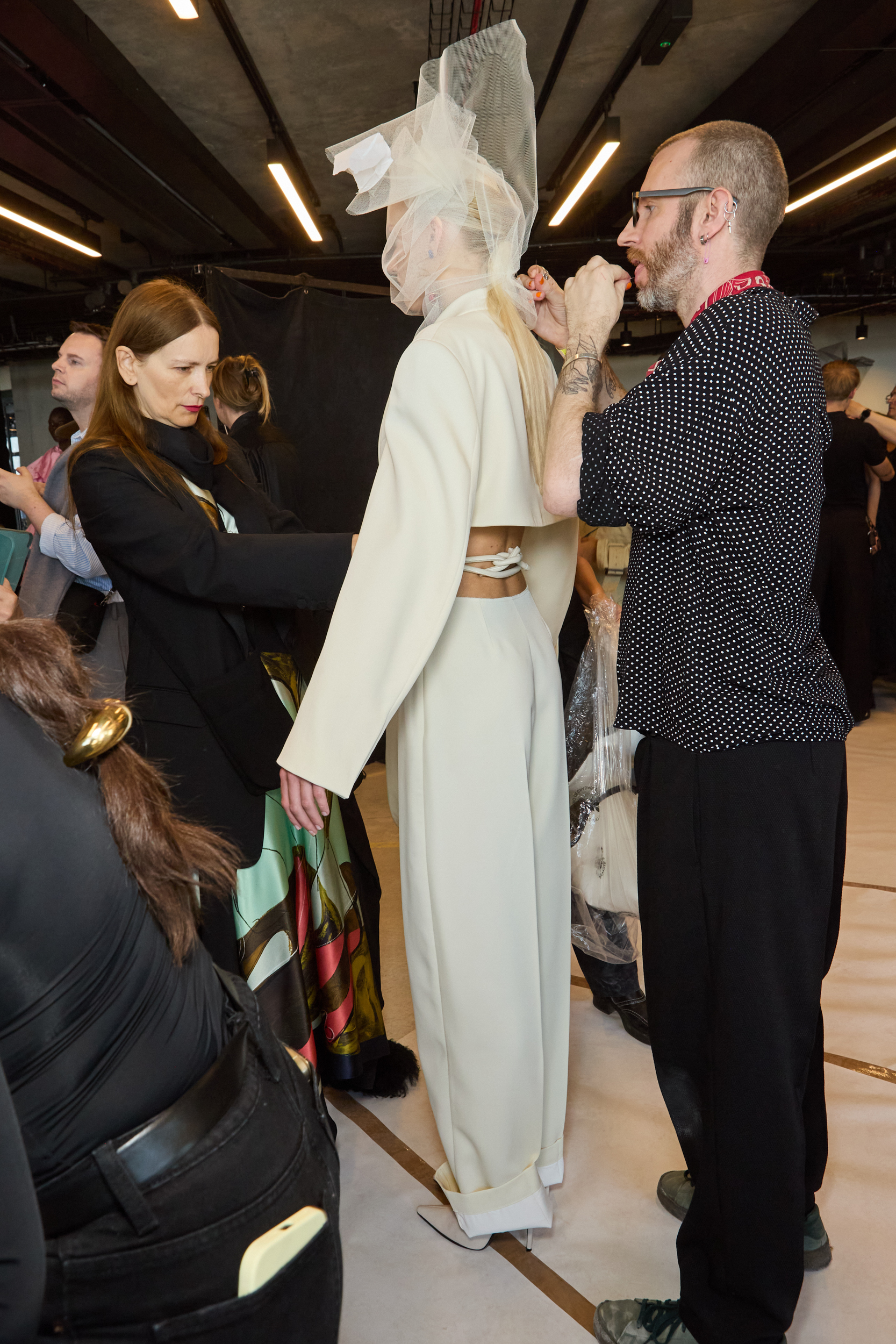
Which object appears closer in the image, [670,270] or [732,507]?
[732,507]

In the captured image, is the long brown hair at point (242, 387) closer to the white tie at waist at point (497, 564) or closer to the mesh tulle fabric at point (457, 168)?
the mesh tulle fabric at point (457, 168)

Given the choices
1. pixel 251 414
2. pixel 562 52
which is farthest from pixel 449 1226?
pixel 562 52

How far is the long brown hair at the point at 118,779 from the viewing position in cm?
77

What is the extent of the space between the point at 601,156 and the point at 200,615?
17.6ft

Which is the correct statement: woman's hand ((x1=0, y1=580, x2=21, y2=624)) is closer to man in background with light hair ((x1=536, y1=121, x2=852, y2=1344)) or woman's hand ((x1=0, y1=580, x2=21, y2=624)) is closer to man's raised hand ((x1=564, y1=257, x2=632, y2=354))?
man in background with light hair ((x1=536, y1=121, x2=852, y2=1344))

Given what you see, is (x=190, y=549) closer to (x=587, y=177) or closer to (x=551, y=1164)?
(x=551, y=1164)

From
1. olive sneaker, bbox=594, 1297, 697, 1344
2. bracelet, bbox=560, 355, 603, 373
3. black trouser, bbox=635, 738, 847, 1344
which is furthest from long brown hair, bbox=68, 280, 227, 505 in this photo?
olive sneaker, bbox=594, 1297, 697, 1344

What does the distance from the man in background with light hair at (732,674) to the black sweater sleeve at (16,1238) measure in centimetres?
87

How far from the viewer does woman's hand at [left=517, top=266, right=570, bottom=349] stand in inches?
62.7

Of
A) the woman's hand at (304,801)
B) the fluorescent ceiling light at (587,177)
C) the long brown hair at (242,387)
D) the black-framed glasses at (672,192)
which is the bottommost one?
the woman's hand at (304,801)

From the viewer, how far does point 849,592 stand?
17.6 feet

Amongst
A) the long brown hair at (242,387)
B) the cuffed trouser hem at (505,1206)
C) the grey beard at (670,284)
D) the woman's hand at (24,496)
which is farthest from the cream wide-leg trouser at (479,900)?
the long brown hair at (242,387)

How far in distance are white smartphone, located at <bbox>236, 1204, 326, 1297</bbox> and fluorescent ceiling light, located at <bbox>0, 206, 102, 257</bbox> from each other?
23.5 ft

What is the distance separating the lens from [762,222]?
1.24 m
